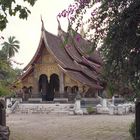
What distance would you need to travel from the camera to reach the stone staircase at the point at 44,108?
2820cm

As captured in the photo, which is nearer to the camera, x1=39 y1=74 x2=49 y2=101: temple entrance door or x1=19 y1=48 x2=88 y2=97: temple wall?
x1=19 y1=48 x2=88 y2=97: temple wall

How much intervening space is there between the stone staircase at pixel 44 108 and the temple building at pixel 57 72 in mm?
2085

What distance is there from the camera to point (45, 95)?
115 feet

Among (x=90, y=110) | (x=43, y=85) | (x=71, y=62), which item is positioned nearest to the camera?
(x=90, y=110)

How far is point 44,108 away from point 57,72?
4.54 metres

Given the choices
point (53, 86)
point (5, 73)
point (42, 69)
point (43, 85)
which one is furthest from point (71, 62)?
point (5, 73)

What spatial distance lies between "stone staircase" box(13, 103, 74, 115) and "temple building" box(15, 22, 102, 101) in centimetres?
208

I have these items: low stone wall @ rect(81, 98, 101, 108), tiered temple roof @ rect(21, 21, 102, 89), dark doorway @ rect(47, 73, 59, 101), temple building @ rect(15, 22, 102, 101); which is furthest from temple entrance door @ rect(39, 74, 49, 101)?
low stone wall @ rect(81, 98, 101, 108)

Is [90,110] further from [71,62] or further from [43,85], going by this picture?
[43,85]

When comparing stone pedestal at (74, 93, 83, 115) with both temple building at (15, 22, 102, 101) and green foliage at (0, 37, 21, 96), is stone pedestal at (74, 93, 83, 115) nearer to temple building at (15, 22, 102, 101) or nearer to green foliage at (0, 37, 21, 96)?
temple building at (15, 22, 102, 101)

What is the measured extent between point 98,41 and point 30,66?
2792 centimetres

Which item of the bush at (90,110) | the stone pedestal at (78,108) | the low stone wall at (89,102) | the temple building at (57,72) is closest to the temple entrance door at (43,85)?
the temple building at (57,72)

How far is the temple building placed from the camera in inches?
1259

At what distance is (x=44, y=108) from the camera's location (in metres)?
29.6
